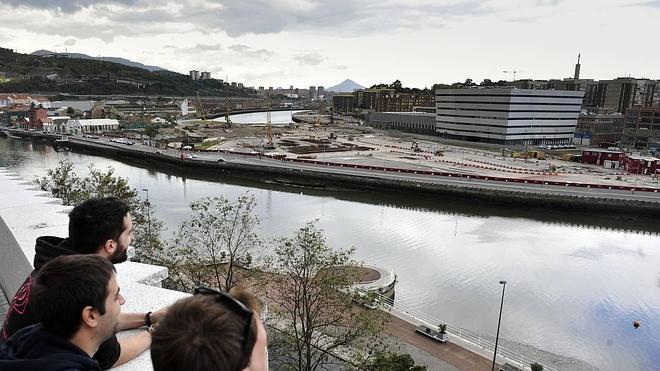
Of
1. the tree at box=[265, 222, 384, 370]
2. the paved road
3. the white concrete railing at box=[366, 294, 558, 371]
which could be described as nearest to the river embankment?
the paved road

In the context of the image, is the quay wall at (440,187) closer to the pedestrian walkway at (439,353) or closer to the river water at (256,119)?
the pedestrian walkway at (439,353)

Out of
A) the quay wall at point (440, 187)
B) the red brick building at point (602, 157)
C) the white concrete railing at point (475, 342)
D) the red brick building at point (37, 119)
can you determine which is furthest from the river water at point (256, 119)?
the white concrete railing at point (475, 342)

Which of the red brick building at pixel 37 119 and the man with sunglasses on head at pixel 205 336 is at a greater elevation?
the man with sunglasses on head at pixel 205 336

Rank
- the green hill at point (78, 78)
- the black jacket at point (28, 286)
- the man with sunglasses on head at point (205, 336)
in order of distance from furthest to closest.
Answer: the green hill at point (78, 78) → the black jacket at point (28, 286) → the man with sunglasses on head at point (205, 336)

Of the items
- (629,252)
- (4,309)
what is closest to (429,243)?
(629,252)

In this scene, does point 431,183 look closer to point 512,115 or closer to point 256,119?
point 512,115

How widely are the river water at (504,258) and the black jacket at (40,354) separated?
910 cm

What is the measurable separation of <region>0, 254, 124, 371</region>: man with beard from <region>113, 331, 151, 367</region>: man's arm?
2.23ft

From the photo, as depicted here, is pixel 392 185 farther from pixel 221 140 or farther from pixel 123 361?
pixel 221 140

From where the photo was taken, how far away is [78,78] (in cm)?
9194

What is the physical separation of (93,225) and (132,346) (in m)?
0.50

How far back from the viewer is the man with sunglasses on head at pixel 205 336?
30.2 inches

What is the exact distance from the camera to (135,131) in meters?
47.2

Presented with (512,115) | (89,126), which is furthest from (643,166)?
(89,126)
